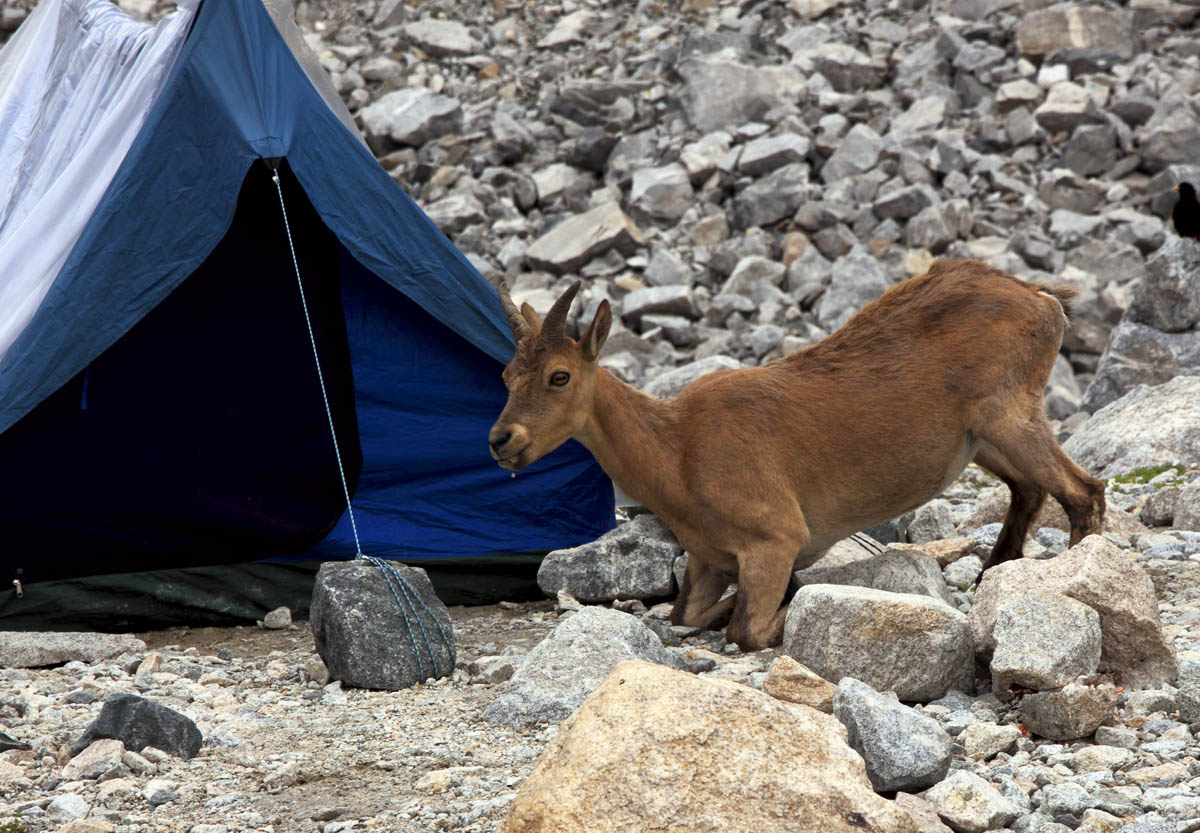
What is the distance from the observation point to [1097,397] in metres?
12.8

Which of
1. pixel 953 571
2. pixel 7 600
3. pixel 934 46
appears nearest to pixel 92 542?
pixel 7 600

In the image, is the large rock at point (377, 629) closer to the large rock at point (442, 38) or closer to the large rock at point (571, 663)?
the large rock at point (571, 663)

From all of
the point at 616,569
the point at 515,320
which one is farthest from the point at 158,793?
the point at 616,569

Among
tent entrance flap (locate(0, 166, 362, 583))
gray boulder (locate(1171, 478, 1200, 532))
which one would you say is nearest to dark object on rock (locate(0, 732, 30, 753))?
tent entrance flap (locate(0, 166, 362, 583))

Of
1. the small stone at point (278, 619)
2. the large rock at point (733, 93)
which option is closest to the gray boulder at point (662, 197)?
the large rock at point (733, 93)

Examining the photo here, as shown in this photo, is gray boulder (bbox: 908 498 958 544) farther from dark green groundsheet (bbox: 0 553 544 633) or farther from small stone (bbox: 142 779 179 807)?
small stone (bbox: 142 779 179 807)

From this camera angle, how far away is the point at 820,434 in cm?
682

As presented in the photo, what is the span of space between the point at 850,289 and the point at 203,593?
10.4m

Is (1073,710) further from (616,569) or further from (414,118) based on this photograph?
(414,118)

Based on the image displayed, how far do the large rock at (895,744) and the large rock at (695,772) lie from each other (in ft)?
1.28

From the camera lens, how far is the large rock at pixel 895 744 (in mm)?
4305

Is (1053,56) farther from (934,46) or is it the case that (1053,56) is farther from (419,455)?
(419,455)

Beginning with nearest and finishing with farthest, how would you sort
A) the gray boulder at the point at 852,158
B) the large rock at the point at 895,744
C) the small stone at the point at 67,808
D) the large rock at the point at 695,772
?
the large rock at the point at 695,772 < the large rock at the point at 895,744 < the small stone at the point at 67,808 < the gray boulder at the point at 852,158

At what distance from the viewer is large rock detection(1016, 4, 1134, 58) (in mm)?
19891
